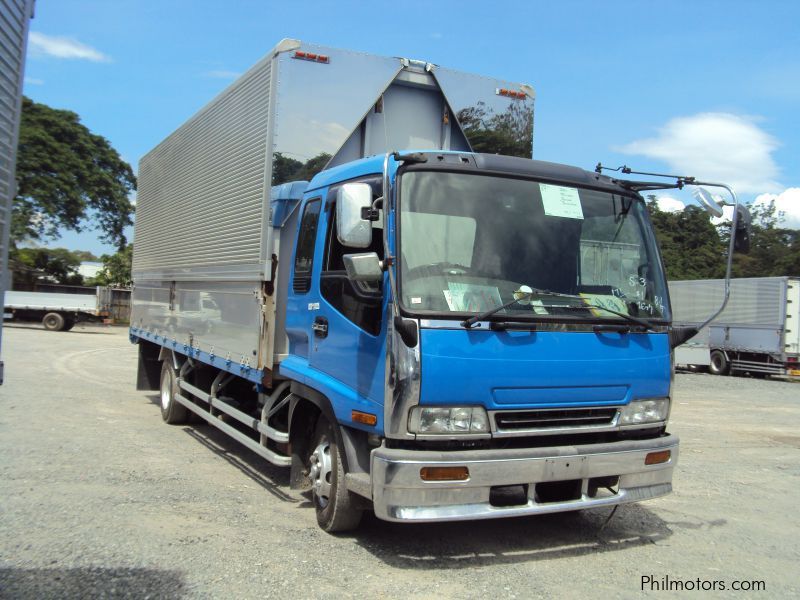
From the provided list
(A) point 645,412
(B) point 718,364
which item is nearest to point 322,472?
(A) point 645,412

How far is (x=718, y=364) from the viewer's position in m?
24.4

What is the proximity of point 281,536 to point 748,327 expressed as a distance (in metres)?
22.0

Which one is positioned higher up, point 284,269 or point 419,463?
point 284,269

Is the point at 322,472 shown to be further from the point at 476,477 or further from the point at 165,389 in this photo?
the point at 165,389

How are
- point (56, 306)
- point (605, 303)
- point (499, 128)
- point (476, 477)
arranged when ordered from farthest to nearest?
1. point (56, 306)
2. point (499, 128)
3. point (605, 303)
4. point (476, 477)

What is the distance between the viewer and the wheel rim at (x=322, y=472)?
5.03 metres

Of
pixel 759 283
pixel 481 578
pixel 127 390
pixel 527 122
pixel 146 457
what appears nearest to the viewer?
pixel 481 578

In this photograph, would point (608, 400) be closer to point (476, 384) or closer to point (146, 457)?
point (476, 384)

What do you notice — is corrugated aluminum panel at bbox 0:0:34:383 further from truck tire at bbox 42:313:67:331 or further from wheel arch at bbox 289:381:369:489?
truck tire at bbox 42:313:67:331

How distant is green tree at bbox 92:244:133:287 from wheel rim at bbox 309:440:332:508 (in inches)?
1496

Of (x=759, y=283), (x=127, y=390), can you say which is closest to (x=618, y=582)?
(x=127, y=390)

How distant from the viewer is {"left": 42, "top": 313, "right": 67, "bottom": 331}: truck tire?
28.4 metres

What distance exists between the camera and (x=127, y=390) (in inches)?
509

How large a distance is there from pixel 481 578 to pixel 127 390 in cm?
1023
